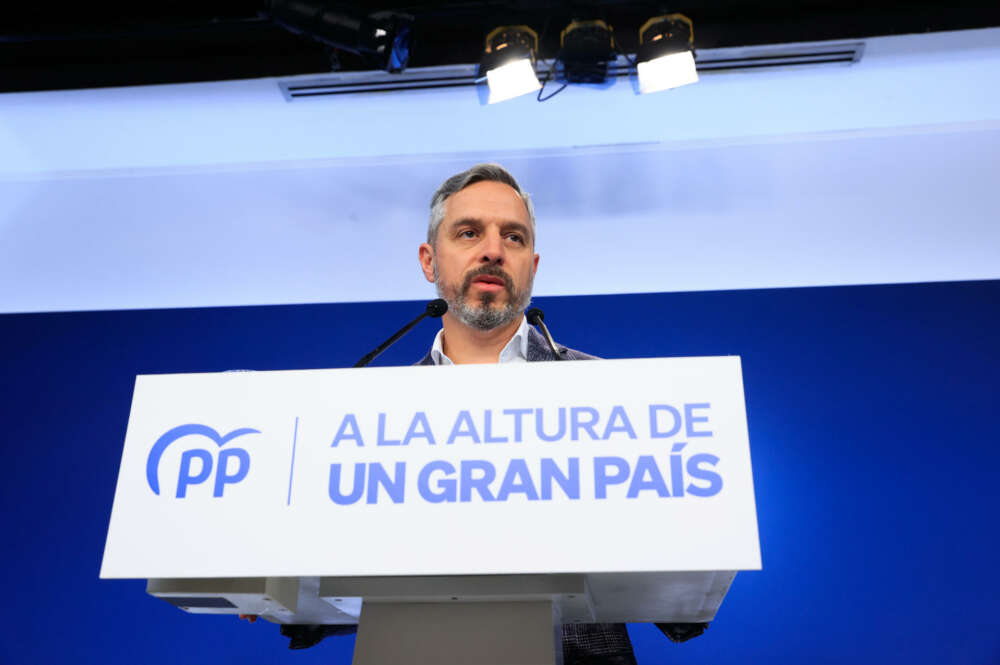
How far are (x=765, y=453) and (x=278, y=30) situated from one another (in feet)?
6.95

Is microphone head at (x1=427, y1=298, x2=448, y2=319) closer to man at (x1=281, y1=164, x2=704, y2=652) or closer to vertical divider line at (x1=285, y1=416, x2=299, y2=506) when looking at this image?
man at (x1=281, y1=164, x2=704, y2=652)

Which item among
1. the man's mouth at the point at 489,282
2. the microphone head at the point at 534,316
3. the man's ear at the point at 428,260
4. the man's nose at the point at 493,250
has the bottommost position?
the microphone head at the point at 534,316

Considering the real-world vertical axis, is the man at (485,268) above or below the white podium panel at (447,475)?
above

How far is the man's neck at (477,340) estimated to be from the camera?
1.88m

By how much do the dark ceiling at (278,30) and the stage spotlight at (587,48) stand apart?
0.27ft

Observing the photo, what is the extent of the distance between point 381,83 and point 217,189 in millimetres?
772

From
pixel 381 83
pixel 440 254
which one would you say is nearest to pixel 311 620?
pixel 440 254

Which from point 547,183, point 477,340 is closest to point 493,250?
point 477,340

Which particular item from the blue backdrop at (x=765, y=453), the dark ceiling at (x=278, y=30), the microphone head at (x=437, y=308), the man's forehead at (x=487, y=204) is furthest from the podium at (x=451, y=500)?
the dark ceiling at (x=278, y=30)

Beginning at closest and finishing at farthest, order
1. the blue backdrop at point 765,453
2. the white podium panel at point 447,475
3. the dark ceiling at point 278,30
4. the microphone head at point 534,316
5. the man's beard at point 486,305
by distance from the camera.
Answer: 1. the white podium panel at point 447,475
2. the microphone head at point 534,316
3. the man's beard at point 486,305
4. the blue backdrop at point 765,453
5. the dark ceiling at point 278,30

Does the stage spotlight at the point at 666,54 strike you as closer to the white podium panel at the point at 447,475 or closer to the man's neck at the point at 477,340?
the man's neck at the point at 477,340

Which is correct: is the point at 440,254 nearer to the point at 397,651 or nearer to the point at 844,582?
the point at 397,651

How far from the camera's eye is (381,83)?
3305 mm

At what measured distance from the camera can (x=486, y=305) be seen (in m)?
1.82
